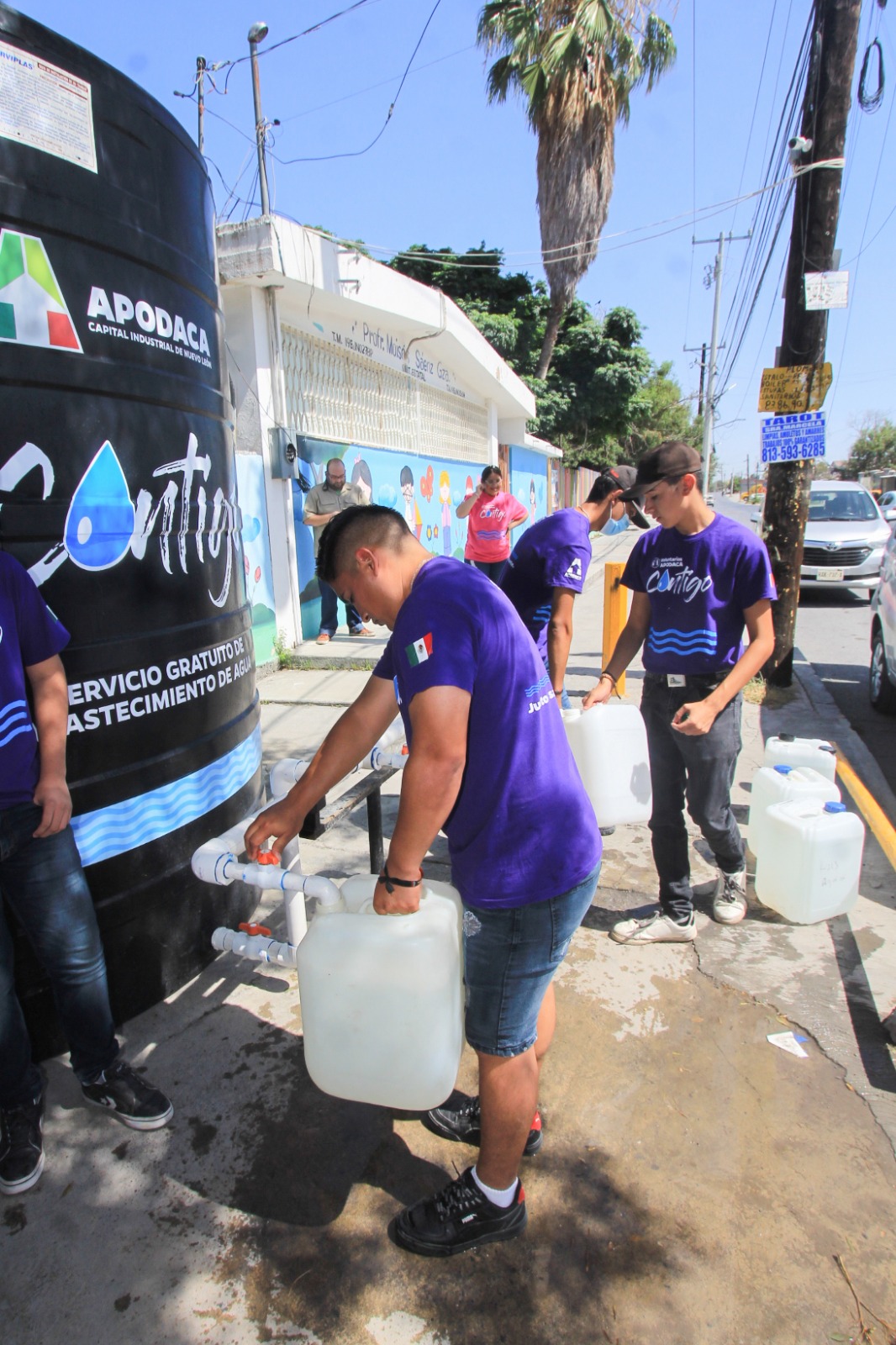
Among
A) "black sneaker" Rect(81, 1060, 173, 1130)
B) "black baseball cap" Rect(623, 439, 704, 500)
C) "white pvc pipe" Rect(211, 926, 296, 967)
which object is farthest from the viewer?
"black baseball cap" Rect(623, 439, 704, 500)

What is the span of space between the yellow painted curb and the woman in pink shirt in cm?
338

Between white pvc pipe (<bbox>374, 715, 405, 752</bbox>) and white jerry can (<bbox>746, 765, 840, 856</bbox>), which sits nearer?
white pvc pipe (<bbox>374, 715, 405, 752</bbox>)

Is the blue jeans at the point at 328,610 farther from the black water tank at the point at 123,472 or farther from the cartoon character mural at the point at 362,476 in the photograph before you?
the black water tank at the point at 123,472

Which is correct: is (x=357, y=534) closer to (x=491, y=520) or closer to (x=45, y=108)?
(x=45, y=108)

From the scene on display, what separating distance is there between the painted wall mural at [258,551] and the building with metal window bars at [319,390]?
0.02 m

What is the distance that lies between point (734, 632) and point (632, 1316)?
2083 mm

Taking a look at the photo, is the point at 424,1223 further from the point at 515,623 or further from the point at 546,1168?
the point at 515,623

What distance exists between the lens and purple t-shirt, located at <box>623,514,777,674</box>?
9.14ft

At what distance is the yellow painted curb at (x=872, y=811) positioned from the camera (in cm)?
373

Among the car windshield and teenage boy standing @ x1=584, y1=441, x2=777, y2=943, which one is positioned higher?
the car windshield

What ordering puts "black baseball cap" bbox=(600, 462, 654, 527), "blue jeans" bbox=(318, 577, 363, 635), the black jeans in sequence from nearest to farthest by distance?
the black jeans < "black baseball cap" bbox=(600, 462, 654, 527) < "blue jeans" bbox=(318, 577, 363, 635)

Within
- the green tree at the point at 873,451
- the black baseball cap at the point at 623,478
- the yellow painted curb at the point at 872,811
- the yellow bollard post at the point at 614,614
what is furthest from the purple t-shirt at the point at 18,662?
the green tree at the point at 873,451

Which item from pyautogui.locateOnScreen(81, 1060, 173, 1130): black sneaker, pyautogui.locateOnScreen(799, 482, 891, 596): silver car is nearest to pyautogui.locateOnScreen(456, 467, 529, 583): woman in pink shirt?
pyautogui.locateOnScreen(81, 1060, 173, 1130): black sneaker

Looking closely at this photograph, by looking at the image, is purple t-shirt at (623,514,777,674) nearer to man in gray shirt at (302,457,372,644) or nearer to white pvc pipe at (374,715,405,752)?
white pvc pipe at (374,715,405,752)
